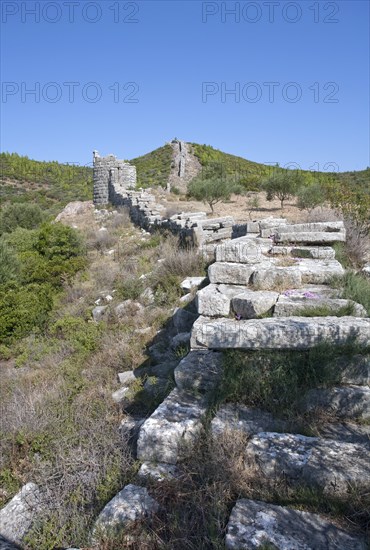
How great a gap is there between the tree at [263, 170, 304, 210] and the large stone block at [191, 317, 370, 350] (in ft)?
49.8

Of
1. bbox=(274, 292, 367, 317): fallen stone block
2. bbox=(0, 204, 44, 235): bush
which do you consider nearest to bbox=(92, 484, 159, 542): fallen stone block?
bbox=(274, 292, 367, 317): fallen stone block

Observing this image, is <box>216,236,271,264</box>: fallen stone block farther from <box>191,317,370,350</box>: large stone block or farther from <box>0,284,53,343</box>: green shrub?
<box>0,284,53,343</box>: green shrub

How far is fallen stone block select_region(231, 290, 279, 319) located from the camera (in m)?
4.22

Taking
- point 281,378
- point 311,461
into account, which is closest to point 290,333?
point 281,378

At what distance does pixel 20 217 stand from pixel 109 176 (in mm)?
5243

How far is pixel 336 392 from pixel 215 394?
98 centimetres

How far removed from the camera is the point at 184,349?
4891 mm

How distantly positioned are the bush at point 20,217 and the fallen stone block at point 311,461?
20.6 m

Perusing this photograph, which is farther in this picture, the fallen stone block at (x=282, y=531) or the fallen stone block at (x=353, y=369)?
the fallen stone block at (x=353, y=369)

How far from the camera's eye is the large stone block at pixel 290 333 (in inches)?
137

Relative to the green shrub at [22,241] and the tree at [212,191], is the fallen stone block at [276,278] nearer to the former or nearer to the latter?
the green shrub at [22,241]

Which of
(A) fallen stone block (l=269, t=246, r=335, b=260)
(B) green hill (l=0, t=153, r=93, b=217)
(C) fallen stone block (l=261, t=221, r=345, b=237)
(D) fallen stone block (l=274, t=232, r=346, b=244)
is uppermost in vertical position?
(B) green hill (l=0, t=153, r=93, b=217)

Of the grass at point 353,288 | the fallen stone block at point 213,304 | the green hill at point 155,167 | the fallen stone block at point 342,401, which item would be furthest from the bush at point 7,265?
the green hill at point 155,167

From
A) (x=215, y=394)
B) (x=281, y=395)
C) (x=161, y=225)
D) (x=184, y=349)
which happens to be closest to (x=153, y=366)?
(x=184, y=349)
